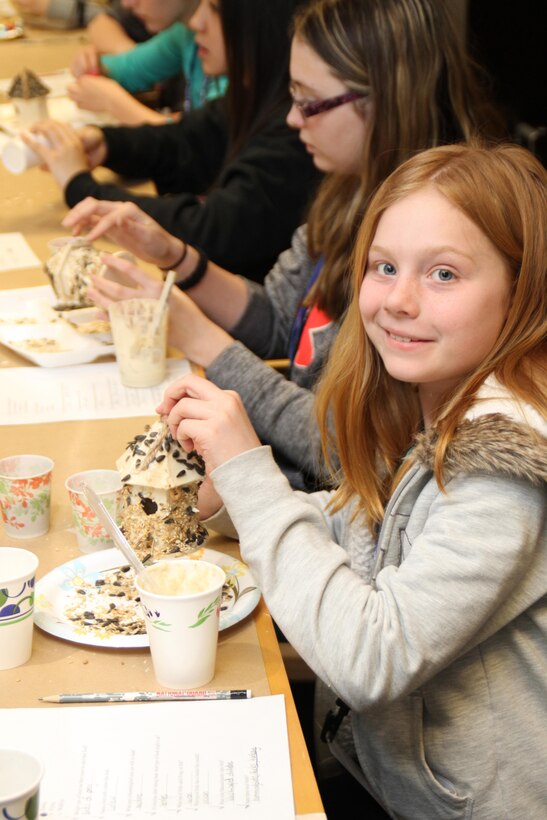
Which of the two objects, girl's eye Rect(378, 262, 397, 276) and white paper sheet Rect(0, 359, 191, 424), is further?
white paper sheet Rect(0, 359, 191, 424)

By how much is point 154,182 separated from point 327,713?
2.24 meters

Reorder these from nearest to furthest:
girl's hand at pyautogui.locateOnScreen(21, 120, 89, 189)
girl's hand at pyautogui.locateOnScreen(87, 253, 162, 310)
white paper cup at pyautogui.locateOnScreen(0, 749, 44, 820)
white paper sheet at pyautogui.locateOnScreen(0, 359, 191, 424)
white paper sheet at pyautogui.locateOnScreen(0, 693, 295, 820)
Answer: white paper cup at pyautogui.locateOnScreen(0, 749, 44, 820)
white paper sheet at pyautogui.locateOnScreen(0, 693, 295, 820)
white paper sheet at pyautogui.locateOnScreen(0, 359, 191, 424)
girl's hand at pyautogui.locateOnScreen(87, 253, 162, 310)
girl's hand at pyautogui.locateOnScreen(21, 120, 89, 189)

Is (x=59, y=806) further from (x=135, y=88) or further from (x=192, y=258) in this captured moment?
(x=135, y=88)

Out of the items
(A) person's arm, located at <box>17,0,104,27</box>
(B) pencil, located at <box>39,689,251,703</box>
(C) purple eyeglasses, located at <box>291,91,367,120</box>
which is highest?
(C) purple eyeglasses, located at <box>291,91,367,120</box>

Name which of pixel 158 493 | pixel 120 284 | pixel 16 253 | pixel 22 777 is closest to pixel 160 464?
pixel 158 493

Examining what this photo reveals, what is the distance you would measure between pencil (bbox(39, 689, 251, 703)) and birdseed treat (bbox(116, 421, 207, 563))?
0.24 m

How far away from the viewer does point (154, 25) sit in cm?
374

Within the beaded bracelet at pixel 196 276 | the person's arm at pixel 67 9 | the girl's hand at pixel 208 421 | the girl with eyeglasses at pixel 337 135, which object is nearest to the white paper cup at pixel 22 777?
the girl's hand at pixel 208 421

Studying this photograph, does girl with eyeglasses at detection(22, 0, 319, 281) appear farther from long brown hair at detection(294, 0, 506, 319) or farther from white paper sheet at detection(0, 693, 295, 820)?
white paper sheet at detection(0, 693, 295, 820)

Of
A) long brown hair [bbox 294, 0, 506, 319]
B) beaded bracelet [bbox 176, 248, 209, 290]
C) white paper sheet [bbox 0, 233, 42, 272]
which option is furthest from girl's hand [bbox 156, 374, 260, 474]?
white paper sheet [bbox 0, 233, 42, 272]

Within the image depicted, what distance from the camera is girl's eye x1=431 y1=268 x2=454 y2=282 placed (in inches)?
45.5

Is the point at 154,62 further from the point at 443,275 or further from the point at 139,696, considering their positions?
the point at 139,696

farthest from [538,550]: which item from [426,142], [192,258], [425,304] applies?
[192,258]

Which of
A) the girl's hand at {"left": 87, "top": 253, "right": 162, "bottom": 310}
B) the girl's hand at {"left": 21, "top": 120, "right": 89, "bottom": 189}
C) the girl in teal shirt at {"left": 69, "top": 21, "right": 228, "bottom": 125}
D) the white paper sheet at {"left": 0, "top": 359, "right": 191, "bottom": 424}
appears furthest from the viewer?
the girl in teal shirt at {"left": 69, "top": 21, "right": 228, "bottom": 125}
